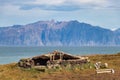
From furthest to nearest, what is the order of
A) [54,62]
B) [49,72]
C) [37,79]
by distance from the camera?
[54,62], [49,72], [37,79]

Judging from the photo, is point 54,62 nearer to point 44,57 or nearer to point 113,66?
point 44,57

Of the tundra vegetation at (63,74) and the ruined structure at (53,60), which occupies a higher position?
the ruined structure at (53,60)

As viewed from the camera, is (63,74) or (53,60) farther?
(53,60)

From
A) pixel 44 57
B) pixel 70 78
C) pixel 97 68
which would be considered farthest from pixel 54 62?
pixel 70 78

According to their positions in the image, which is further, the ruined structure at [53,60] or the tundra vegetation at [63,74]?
the ruined structure at [53,60]

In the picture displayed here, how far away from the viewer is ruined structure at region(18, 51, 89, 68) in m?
55.2

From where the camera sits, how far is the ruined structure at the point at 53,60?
5516 cm

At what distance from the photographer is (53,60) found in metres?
55.7

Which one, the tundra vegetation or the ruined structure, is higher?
the ruined structure

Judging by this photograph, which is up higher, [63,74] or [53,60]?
[53,60]

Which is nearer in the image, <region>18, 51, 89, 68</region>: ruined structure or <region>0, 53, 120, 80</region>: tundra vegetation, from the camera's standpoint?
<region>0, 53, 120, 80</region>: tundra vegetation

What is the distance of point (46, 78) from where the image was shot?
4616 centimetres

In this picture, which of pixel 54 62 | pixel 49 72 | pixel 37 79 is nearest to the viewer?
pixel 37 79

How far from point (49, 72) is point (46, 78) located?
5168mm
